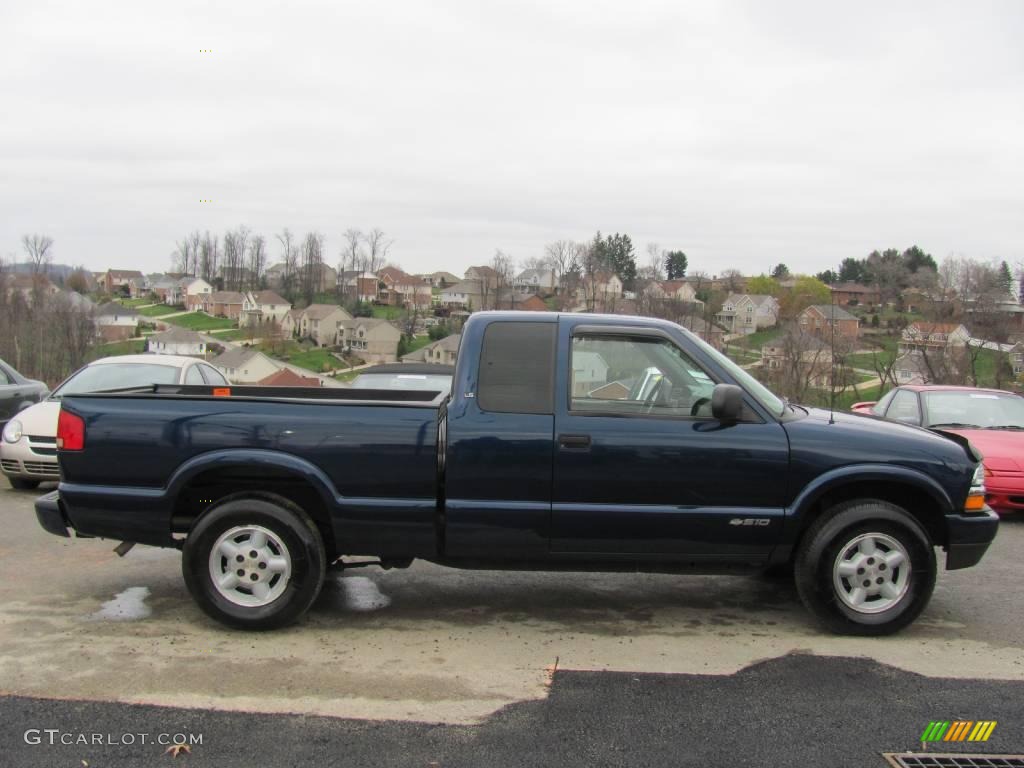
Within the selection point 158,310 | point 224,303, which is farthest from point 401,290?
point 158,310

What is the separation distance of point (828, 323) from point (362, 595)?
70.9 meters

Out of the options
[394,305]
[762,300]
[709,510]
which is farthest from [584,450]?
[394,305]

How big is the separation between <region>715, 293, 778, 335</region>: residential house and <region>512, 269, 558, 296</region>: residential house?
61.4 feet

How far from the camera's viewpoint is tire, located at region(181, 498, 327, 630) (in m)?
4.90

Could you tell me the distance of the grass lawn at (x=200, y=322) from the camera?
11044cm

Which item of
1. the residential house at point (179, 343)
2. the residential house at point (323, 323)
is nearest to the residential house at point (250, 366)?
the residential house at point (179, 343)

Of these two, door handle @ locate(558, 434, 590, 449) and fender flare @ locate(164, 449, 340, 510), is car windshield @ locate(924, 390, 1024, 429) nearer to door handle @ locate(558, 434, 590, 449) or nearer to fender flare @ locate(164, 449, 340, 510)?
door handle @ locate(558, 434, 590, 449)

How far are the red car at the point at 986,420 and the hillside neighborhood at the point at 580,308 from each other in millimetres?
10629

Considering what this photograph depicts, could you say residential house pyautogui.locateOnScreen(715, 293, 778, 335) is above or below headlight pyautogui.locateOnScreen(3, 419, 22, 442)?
above

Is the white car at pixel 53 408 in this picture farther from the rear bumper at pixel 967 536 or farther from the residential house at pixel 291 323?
the residential house at pixel 291 323

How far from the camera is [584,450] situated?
4.85 m

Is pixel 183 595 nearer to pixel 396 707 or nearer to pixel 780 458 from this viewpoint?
pixel 396 707

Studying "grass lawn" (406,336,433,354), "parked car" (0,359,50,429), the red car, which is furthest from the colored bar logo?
"grass lawn" (406,336,433,354)

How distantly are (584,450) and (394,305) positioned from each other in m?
108
